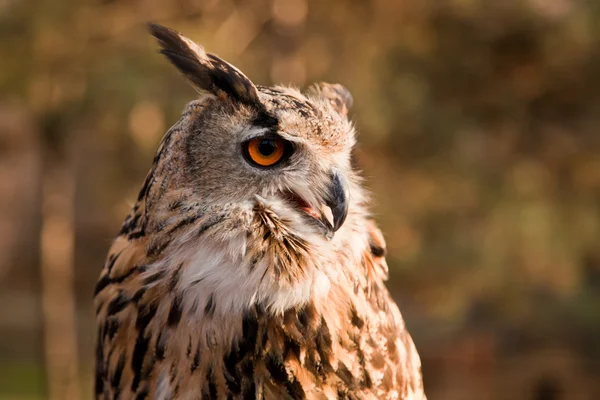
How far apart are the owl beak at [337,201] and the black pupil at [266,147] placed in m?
0.14

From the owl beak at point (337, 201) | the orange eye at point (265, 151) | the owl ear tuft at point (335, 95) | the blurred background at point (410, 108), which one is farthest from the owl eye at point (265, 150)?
the blurred background at point (410, 108)

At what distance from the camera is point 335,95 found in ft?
6.24

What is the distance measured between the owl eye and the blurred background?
13.3 ft

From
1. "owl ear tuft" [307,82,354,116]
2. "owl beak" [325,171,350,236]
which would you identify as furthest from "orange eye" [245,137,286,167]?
"owl ear tuft" [307,82,354,116]

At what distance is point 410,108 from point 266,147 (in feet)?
15.0

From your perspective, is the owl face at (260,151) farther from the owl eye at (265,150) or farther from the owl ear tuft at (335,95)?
the owl ear tuft at (335,95)

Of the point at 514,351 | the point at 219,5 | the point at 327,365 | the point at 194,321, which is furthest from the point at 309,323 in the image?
the point at 514,351

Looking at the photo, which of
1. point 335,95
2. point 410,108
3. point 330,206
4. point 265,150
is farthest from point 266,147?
point 410,108

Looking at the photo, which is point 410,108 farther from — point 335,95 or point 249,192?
point 249,192

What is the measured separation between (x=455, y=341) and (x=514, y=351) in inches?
31.8

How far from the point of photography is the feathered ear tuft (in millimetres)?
1597

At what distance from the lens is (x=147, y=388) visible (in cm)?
177

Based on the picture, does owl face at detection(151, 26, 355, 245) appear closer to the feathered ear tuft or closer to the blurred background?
the feathered ear tuft

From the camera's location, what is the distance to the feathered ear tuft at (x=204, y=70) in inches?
62.9
